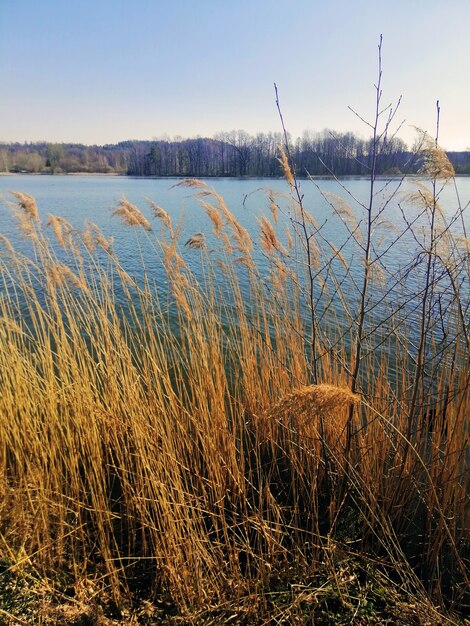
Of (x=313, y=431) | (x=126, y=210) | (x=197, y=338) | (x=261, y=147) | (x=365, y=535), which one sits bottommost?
(x=365, y=535)

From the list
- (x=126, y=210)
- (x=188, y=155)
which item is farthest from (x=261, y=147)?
(x=126, y=210)

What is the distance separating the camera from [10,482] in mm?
2514

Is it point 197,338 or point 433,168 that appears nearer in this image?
point 433,168

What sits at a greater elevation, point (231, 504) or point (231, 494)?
point (231, 504)

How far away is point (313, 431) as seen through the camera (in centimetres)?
257

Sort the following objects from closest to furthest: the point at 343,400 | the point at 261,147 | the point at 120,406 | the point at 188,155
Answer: the point at 343,400 → the point at 120,406 → the point at 261,147 → the point at 188,155

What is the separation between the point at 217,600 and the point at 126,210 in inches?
97.7

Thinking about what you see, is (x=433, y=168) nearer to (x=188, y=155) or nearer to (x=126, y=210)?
(x=126, y=210)

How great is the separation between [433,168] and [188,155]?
242 feet

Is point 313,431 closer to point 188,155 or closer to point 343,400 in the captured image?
point 343,400

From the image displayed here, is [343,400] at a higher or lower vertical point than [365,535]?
higher

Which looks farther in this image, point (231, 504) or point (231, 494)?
point (231, 494)

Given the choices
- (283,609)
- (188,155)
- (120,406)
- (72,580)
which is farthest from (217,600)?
(188,155)

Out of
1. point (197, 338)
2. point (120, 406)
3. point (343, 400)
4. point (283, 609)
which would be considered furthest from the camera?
point (197, 338)
